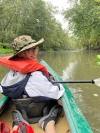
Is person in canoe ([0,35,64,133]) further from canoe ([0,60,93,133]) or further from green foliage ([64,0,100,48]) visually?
green foliage ([64,0,100,48])

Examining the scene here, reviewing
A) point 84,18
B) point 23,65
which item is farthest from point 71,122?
point 84,18

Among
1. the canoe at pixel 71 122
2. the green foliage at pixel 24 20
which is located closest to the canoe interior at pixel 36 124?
the canoe at pixel 71 122

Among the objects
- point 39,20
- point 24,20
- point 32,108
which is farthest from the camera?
point 39,20

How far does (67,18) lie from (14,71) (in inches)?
919

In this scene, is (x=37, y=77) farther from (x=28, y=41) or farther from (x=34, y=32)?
(x=34, y=32)

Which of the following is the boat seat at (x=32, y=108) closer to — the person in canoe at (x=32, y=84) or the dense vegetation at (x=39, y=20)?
the person in canoe at (x=32, y=84)

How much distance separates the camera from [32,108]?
289 cm

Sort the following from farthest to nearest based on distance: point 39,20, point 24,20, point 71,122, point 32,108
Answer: point 39,20 → point 24,20 → point 32,108 → point 71,122

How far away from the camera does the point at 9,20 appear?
1366 inches

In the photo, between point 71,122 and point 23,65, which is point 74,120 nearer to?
point 71,122

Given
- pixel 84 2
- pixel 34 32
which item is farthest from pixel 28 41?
pixel 34 32

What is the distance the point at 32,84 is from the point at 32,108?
34cm

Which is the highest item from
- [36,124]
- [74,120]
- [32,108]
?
[32,108]

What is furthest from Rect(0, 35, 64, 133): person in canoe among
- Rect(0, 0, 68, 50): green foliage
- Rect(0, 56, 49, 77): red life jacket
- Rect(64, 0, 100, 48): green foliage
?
Rect(0, 0, 68, 50): green foliage
